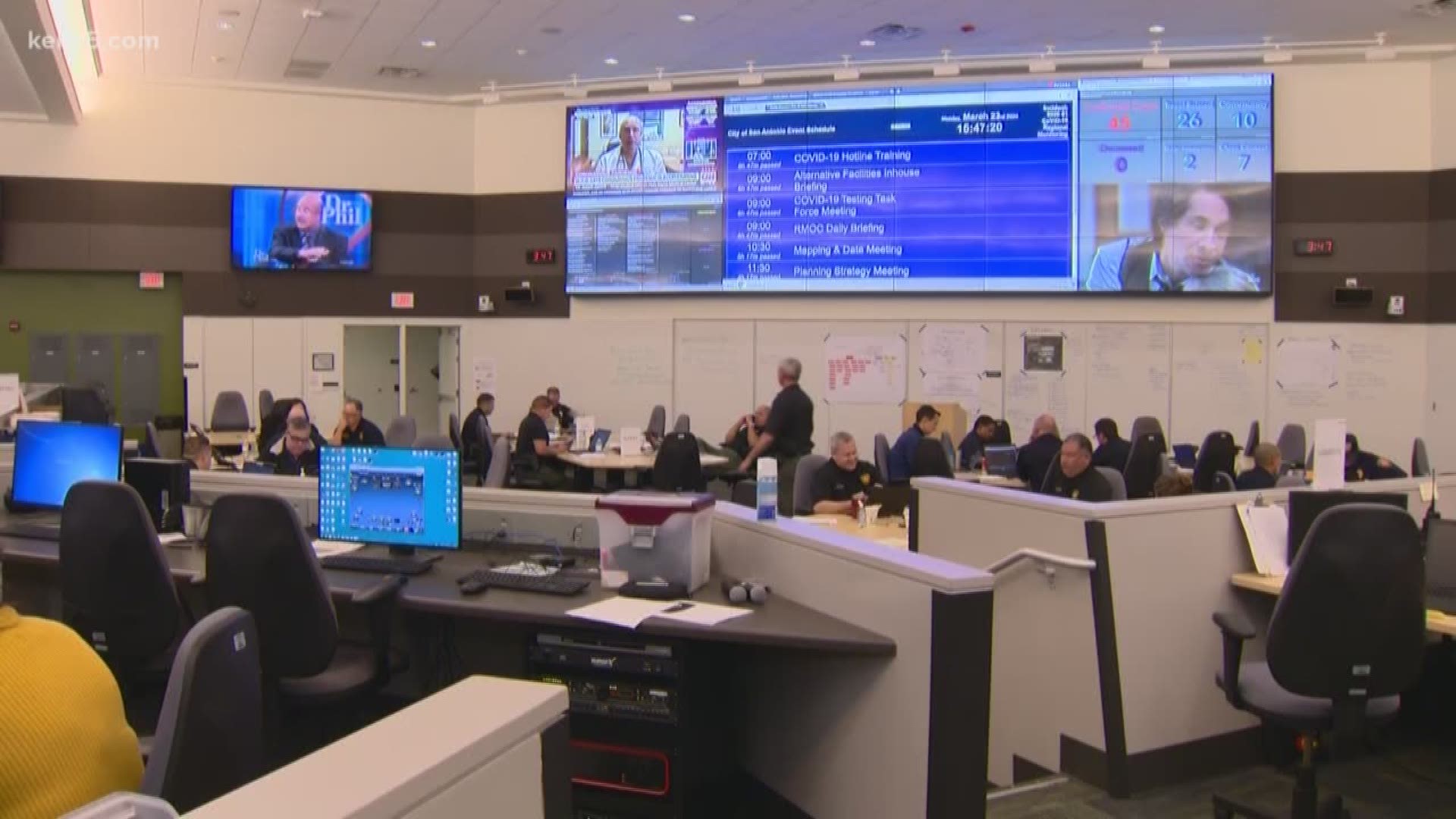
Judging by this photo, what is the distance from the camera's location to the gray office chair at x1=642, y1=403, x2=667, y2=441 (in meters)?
10.8

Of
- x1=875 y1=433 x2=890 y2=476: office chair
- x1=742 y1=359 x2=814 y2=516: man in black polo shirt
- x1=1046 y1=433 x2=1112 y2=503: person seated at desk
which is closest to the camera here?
x1=1046 y1=433 x2=1112 y2=503: person seated at desk

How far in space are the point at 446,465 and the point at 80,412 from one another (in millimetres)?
4930

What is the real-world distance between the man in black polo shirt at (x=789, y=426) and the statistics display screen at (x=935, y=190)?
254 centimetres

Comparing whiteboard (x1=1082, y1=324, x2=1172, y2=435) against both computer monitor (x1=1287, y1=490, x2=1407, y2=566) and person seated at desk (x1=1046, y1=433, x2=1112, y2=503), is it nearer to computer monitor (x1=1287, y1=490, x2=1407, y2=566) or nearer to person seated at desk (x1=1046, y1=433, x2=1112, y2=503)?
person seated at desk (x1=1046, y1=433, x2=1112, y2=503)

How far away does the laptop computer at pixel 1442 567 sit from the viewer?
13.3 feet

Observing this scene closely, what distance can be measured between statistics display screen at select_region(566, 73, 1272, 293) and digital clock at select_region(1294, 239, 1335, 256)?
384 mm

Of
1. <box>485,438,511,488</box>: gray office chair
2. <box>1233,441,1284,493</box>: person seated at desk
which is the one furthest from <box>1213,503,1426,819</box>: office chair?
<box>485,438,511,488</box>: gray office chair

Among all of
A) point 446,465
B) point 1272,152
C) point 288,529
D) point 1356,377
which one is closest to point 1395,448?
point 1356,377

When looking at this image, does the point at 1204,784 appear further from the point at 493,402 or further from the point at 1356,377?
the point at 493,402

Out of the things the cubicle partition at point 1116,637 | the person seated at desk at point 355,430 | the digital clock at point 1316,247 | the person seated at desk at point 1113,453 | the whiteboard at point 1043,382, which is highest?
the digital clock at point 1316,247

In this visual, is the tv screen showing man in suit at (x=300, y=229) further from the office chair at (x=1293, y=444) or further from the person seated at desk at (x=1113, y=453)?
the office chair at (x=1293, y=444)

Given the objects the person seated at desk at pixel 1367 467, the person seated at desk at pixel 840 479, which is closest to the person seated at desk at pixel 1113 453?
the person seated at desk at pixel 1367 467

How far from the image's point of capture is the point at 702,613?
3.38 meters

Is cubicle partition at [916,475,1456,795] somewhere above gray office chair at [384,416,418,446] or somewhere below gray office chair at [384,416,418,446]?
below
